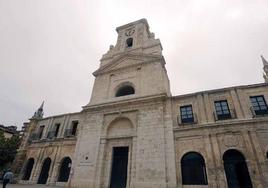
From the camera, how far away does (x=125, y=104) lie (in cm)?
1773

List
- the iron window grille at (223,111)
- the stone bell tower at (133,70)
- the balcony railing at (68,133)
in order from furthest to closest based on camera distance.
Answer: the balcony railing at (68,133) → the stone bell tower at (133,70) → the iron window grille at (223,111)

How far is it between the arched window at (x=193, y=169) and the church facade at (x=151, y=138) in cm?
7

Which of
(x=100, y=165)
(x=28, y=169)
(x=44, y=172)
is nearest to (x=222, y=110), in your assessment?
(x=100, y=165)

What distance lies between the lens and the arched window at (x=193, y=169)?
42.1 ft

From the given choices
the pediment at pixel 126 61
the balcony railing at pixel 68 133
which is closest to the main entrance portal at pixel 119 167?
the balcony railing at pixel 68 133

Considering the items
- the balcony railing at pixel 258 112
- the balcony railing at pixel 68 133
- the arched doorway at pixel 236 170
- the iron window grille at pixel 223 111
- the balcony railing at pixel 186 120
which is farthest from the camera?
the balcony railing at pixel 68 133

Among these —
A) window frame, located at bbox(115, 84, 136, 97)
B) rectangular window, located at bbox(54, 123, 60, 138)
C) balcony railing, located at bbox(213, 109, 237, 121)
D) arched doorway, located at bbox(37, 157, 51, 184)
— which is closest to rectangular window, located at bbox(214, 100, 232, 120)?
balcony railing, located at bbox(213, 109, 237, 121)

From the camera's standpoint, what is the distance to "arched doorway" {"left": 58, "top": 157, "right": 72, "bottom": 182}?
18558 mm

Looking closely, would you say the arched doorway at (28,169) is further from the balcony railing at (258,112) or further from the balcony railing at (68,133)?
the balcony railing at (258,112)

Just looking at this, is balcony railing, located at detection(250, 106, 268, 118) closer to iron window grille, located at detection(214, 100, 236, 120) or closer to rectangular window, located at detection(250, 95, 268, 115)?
rectangular window, located at detection(250, 95, 268, 115)

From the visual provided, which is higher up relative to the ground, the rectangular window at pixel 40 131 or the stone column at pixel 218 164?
the rectangular window at pixel 40 131

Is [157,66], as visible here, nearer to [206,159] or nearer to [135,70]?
[135,70]

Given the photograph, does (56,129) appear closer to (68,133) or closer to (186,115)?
(68,133)

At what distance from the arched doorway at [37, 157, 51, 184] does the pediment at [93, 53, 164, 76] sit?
12281 mm
